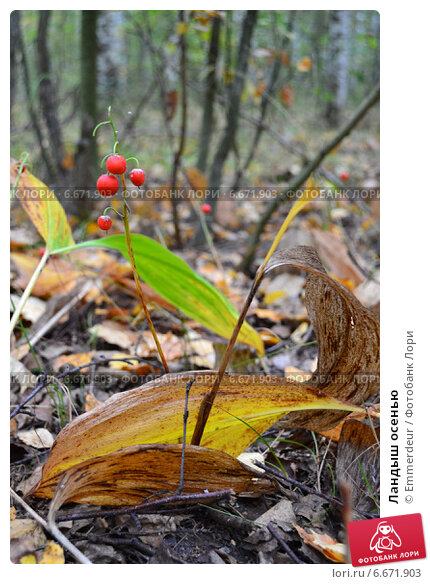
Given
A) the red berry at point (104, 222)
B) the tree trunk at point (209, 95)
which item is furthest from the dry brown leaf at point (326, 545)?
the tree trunk at point (209, 95)

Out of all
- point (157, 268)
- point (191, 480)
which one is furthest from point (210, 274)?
point (191, 480)

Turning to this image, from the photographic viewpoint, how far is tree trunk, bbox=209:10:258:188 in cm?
188

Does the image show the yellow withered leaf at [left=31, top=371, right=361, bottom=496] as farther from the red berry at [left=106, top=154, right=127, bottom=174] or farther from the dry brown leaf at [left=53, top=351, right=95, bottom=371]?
the dry brown leaf at [left=53, top=351, right=95, bottom=371]

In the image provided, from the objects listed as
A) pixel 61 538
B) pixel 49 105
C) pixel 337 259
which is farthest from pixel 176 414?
pixel 49 105

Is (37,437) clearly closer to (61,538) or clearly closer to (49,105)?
(61,538)

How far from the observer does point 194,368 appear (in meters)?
1.19

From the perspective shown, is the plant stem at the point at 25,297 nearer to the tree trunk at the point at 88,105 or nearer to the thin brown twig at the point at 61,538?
the thin brown twig at the point at 61,538

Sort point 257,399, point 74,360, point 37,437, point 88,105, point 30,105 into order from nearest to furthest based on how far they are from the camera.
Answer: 1. point 257,399
2. point 37,437
3. point 74,360
4. point 88,105
5. point 30,105

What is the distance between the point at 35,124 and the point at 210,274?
112 centimetres

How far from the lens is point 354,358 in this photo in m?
0.80
